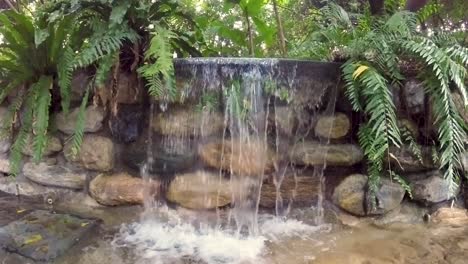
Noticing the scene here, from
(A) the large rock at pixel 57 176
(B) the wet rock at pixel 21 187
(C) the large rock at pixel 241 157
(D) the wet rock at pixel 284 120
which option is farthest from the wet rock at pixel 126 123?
(D) the wet rock at pixel 284 120

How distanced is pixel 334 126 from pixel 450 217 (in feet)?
3.40

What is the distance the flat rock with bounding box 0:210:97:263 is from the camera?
2100 millimetres

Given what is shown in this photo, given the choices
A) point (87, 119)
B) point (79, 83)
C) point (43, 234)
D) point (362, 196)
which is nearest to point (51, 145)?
point (87, 119)

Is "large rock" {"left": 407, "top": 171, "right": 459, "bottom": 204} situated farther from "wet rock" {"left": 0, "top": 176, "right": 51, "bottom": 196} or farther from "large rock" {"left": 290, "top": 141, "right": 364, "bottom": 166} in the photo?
"wet rock" {"left": 0, "top": 176, "right": 51, "bottom": 196}

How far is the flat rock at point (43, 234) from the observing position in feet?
6.89

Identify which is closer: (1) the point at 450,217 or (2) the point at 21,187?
(1) the point at 450,217

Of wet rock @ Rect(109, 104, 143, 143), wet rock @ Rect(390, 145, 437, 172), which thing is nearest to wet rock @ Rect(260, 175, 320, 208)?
wet rock @ Rect(390, 145, 437, 172)

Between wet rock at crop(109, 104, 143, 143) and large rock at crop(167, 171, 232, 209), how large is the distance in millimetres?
521

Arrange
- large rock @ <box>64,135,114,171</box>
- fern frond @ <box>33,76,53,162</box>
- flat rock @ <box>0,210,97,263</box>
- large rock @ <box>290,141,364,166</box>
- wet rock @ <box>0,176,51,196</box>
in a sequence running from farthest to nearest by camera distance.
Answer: wet rock @ <box>0,176,51,196</box> → large rock @ <box>64,135,114,171</box> → large rock @ <box>290,141,364,166</box> → fern frond @ <box>33,76,53,162</box> → flat rock @ <box>0,210,97,263</box>

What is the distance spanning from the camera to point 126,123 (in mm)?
2971

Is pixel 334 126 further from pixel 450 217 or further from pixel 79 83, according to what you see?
pixel 79 83

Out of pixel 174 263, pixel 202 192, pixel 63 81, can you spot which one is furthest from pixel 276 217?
pixel 63 81

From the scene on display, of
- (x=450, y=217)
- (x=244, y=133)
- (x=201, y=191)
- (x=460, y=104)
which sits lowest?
(x=450, y=217)

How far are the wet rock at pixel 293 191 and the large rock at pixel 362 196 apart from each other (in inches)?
7.8
